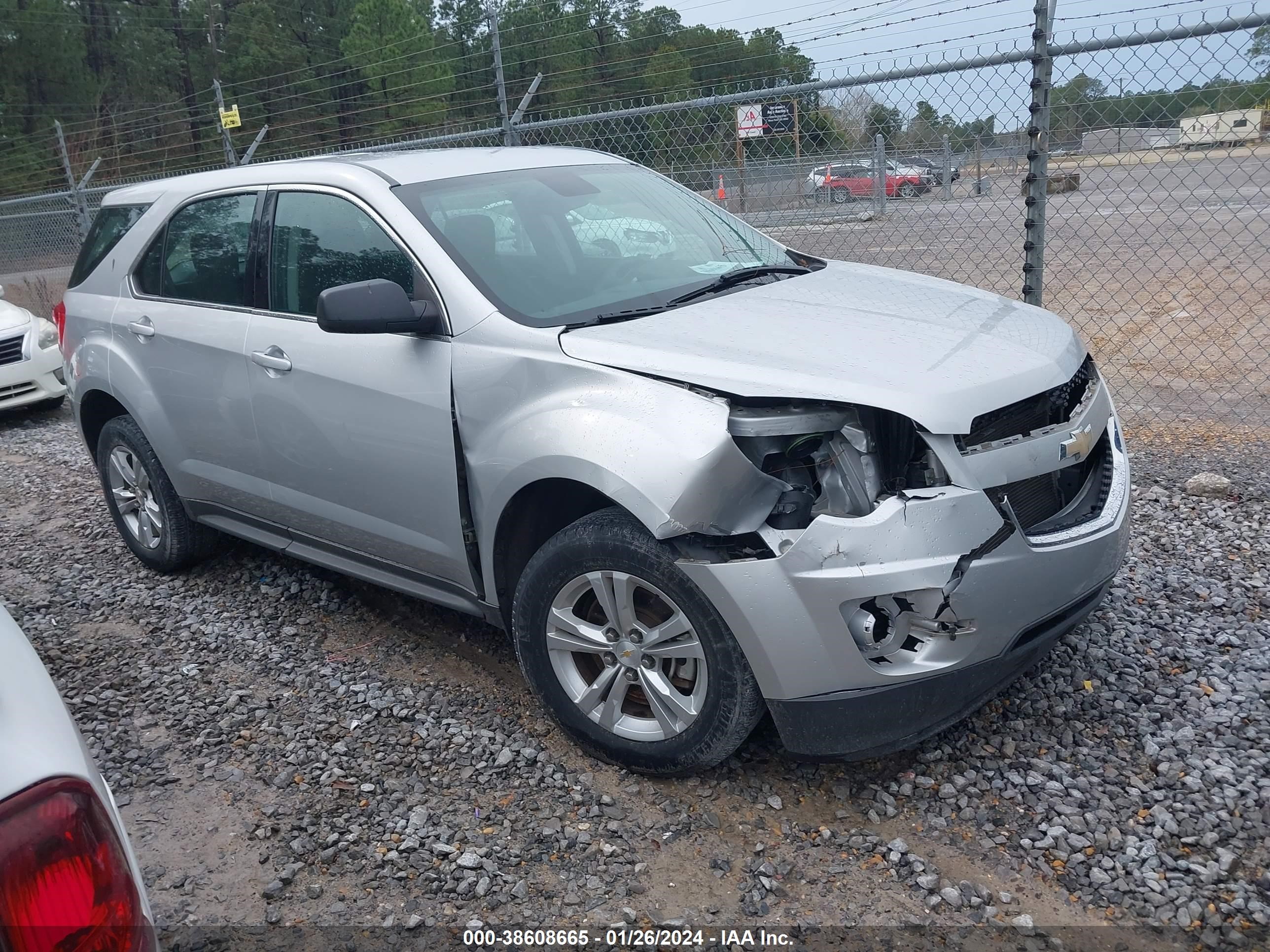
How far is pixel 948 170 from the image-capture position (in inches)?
266

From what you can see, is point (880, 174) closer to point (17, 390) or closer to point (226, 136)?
point (226, 136)

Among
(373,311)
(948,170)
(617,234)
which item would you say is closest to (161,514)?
(373,311)

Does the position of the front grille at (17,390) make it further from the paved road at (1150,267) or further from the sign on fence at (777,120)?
the sign on fence at (777,120)

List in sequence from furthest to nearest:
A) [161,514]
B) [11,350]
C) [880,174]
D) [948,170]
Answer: [11,350]
[880,174]
[948,170]
[161,514]

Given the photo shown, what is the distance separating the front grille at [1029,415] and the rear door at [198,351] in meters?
2.64

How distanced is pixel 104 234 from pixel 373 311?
2.54m

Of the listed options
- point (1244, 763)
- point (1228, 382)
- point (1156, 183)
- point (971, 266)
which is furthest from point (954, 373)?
point (971, 266)

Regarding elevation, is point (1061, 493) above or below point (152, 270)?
below

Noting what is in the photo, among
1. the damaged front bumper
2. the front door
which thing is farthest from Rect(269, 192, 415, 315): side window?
the damaged front bumper

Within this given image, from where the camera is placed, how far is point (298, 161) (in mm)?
4082

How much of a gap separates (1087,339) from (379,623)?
22.0ft

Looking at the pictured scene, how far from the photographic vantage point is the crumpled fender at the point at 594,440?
267cm

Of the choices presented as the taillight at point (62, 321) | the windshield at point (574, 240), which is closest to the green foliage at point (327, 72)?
the windshield at point (574, 240)

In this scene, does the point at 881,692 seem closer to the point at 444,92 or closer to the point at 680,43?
the point at 444,92
